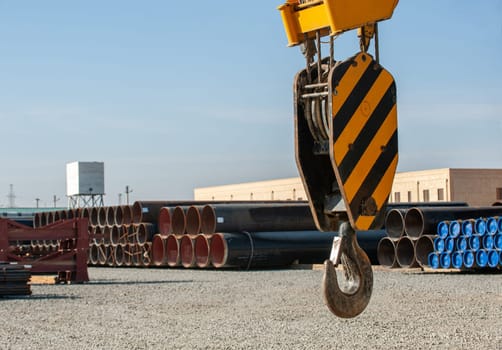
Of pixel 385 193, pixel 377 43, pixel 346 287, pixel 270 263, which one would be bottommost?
pixel 270 263

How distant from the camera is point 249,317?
1015 centimetres

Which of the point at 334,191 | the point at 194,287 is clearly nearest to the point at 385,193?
the point at 334,191

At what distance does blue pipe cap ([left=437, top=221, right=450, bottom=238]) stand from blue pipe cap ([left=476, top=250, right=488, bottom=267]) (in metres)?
0.91

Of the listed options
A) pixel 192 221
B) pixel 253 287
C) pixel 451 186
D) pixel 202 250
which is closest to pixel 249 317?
pixel 253 287

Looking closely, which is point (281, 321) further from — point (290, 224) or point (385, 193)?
point (290, 224)

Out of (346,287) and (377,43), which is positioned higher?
(377,43)

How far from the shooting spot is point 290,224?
21.8 meters

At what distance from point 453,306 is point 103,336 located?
183 inches

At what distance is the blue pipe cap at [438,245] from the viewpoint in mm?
17578

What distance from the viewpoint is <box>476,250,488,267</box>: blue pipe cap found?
16750mm

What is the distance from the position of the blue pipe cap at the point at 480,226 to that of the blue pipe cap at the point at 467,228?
122 millimetres

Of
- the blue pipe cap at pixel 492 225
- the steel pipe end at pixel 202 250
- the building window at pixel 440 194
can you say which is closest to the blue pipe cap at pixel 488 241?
the blue pipe cap at pixel 492 225

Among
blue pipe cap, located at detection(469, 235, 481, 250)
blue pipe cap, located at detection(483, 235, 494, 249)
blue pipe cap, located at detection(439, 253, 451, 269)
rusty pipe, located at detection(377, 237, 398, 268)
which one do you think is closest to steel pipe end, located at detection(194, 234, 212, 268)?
rusty pipe, located at detection(377, 237, 398, 268)

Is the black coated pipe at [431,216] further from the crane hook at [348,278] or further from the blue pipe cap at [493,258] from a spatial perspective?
the crane hook at [348,278]
